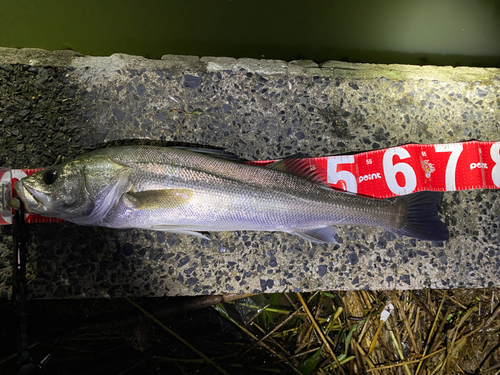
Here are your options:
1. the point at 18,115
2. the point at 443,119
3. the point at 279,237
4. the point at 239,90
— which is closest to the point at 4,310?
the point at 18,115

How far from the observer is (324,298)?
2949mm

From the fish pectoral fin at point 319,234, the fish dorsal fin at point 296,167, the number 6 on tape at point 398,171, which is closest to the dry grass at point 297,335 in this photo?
the fish pectoral fin at point 319,234

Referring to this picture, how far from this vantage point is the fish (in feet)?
7.13

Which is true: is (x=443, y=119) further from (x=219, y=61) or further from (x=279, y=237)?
(x=219, y=61)

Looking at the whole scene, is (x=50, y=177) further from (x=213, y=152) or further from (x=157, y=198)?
(x=213, y=152)

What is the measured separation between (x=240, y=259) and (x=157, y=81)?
1.80 metres

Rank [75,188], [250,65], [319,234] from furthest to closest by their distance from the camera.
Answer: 1. [250,65]
2. [319,234]
3. [75,188]

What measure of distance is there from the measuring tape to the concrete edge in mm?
787

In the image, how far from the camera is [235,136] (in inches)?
109

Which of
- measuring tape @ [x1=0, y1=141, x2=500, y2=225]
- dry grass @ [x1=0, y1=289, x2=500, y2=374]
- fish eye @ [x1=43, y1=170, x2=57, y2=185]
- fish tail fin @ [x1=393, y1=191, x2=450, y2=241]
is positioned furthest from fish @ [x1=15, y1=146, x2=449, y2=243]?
dry grass @ [x1=0, y1=289, x2=500, y2=374]

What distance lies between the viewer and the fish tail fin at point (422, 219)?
2.52 meters

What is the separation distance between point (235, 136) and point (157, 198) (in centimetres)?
96

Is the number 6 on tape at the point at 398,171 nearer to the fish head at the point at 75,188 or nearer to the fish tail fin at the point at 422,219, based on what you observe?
the fish tail fin at the point at 422,219

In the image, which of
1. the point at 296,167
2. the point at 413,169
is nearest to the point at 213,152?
the point at 296,167
